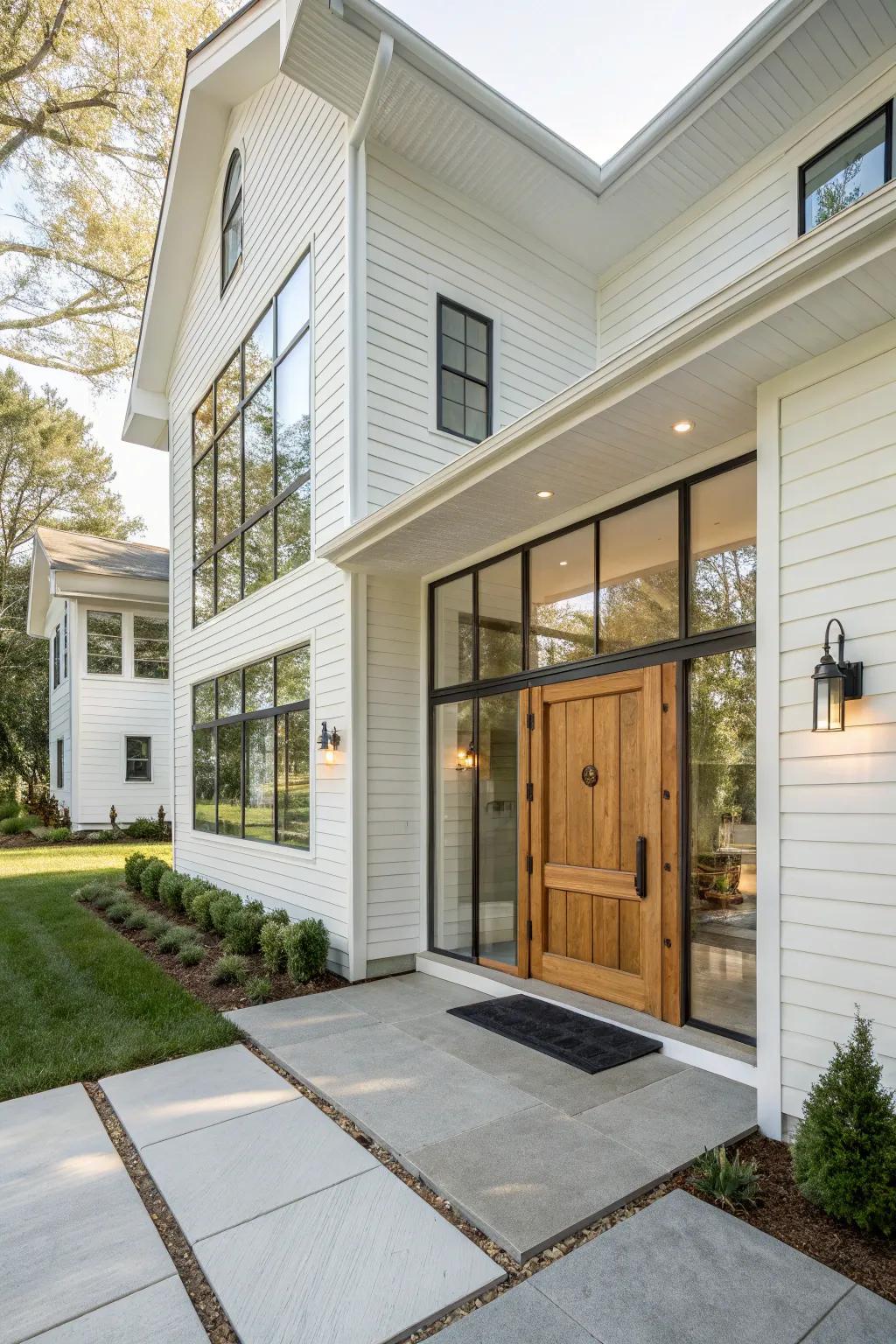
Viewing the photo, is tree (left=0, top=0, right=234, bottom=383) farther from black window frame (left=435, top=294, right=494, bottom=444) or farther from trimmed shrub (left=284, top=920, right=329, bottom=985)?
trimmed shrub (left=284, top=920, right=329, bottom=985)

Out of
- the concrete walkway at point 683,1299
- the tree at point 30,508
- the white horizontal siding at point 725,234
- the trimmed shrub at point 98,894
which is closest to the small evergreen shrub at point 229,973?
the trimmed shrub at point 98,894

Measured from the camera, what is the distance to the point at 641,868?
436cm

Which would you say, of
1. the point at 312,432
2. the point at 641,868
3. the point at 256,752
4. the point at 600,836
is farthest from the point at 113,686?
the point at 641,868

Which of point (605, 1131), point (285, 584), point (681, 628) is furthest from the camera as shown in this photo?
point (285, 584)

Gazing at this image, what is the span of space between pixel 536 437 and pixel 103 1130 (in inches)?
154

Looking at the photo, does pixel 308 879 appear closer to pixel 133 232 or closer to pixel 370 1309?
pixel 370 1309

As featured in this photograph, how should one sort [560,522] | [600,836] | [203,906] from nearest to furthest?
[600,836] → [560,522] → [203,906]

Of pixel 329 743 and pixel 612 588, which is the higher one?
pixel 612 588

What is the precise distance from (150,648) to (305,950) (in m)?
12.0

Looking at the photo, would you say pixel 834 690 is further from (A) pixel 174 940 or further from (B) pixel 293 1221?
(A) pixel 174 940

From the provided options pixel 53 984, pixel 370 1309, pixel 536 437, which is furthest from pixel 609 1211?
pixel 53 984

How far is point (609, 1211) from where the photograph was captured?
2762 mm

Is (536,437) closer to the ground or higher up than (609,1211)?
higher up

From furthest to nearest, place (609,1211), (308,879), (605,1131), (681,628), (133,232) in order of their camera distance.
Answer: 1. (133,232)
2. (308,879)
3. (681,628)
4. (605,1131)
5. (609,1211)
